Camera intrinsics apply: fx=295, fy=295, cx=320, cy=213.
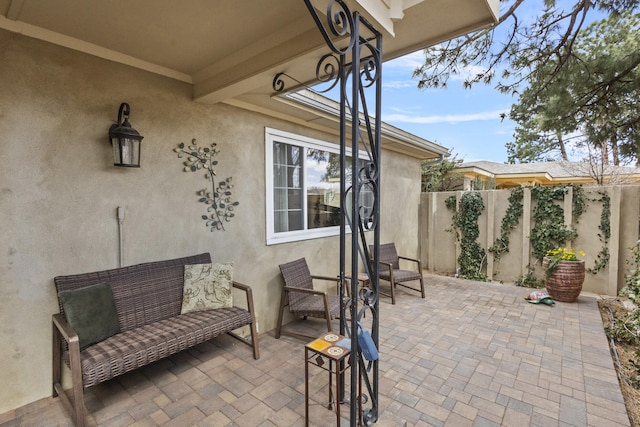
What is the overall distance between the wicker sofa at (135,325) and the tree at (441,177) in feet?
26.1

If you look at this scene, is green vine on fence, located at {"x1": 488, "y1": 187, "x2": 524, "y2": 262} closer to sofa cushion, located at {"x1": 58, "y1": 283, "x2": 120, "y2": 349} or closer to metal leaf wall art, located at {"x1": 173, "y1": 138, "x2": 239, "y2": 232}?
metal leaf wall art, located at {"x1": 173, "y1": 138, "x2": 239, "y2": 232}

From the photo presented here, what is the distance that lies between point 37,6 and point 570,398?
4.67 meters

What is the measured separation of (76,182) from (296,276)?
2.36 meters

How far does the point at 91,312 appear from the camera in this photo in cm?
221

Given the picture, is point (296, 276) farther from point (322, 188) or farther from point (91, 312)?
point (91, 312)

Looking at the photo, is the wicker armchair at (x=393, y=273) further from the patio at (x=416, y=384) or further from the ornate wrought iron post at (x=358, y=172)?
the ornate wrought iron post at (x=358, y=172)

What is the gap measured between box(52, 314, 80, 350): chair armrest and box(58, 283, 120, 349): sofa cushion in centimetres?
5

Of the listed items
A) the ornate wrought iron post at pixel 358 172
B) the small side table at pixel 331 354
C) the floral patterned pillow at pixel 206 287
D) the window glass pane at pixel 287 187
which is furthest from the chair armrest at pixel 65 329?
the window glass pane at pixel 287 187

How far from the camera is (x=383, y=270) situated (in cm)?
494

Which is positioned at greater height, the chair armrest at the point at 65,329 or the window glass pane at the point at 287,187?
the window glass pane at the point at 287,187

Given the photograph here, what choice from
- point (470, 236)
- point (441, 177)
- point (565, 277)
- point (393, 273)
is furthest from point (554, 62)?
point (441, 177)

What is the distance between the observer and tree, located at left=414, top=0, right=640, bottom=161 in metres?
3.77

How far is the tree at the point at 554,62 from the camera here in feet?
12.4

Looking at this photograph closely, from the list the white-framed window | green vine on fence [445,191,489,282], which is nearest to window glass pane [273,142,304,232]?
the white-framed window
